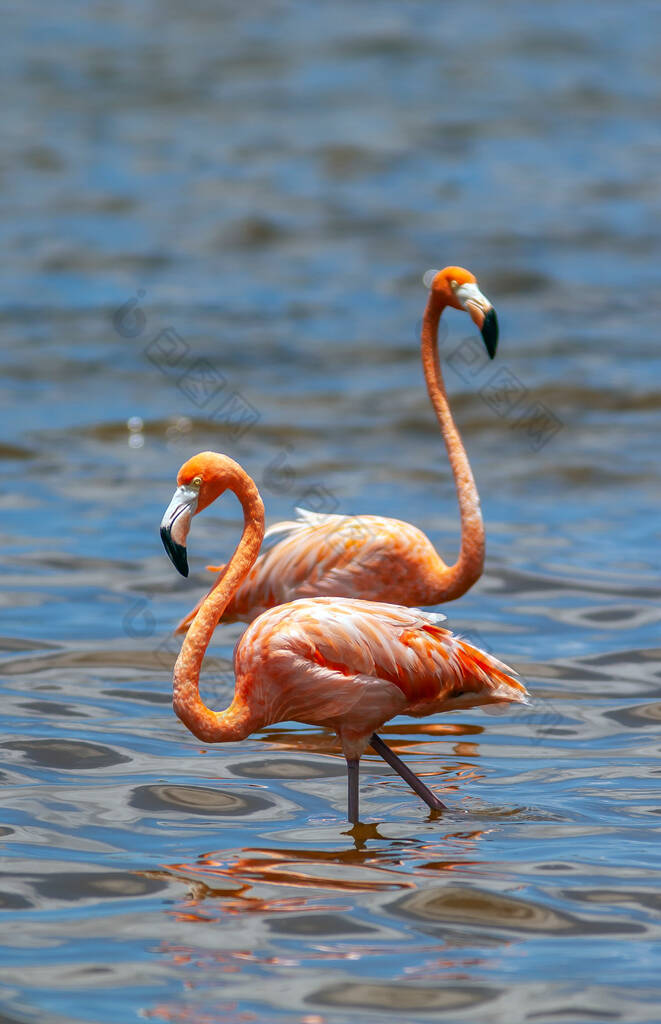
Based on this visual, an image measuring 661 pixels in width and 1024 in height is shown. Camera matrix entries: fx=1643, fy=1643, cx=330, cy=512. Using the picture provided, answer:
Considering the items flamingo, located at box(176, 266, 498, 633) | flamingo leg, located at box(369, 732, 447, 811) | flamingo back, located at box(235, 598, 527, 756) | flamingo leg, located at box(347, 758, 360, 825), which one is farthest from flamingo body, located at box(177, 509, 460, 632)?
flamingo leg, located at box(347, 758, 360, 825)

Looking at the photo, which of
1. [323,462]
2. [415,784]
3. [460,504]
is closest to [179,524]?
[415,784]

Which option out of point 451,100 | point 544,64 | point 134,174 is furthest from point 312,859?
point 544,64

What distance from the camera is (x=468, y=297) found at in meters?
7.32

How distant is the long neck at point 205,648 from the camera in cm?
553

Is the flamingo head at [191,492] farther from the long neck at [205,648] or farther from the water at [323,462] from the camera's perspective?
the water at [323,462]

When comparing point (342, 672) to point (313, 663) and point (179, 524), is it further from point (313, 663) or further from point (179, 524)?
point (179, 524)

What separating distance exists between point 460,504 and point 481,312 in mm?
912

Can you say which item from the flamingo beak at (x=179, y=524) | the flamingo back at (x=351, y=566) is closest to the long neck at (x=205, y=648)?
the flamingo beak at (x=179, y=524)

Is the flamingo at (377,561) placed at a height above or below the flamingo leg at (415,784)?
above

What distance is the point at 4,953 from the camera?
4617 mm

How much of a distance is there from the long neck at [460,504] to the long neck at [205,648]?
5.66 feet

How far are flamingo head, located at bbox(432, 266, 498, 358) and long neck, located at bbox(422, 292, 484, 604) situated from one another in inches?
4.3

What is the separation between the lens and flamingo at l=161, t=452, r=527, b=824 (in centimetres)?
559

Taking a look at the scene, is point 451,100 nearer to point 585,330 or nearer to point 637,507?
point 585,330
